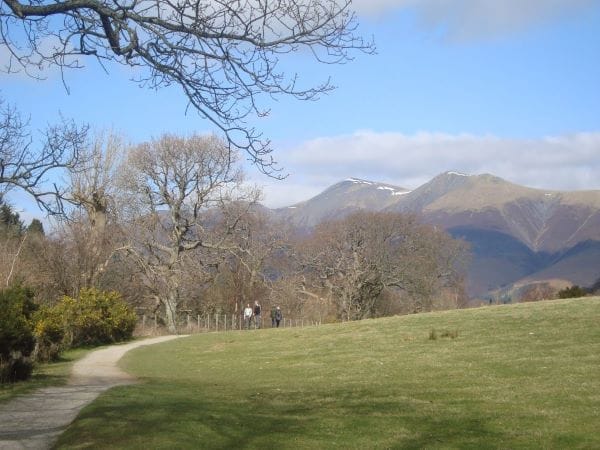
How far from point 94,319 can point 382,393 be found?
20705 millimetres

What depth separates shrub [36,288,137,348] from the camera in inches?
1188

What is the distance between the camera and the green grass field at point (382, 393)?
927cm

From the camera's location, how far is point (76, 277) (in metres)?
38.6

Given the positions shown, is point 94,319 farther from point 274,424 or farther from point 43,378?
point 274,424

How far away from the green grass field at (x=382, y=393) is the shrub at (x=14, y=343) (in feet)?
9.28

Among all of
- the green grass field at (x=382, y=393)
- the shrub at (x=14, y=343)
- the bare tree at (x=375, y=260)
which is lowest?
the green grass field at (x=382, y=393)

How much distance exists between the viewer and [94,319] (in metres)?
31.6

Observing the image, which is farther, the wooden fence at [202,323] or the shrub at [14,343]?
the wooden fence at [202,323]

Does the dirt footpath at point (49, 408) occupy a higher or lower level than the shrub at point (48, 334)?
lower

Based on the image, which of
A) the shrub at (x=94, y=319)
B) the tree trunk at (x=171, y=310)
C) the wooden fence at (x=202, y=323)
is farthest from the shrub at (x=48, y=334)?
the tree trunk at (x=171, y=310)

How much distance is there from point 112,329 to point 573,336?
21246mm

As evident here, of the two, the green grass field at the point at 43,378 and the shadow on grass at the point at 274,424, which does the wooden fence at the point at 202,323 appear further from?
the shadow on grass at the point at 274,424

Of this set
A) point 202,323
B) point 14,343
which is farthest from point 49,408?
point 202,323

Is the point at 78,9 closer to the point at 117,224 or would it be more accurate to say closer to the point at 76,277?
the point at 76,277
